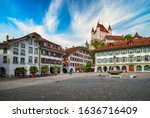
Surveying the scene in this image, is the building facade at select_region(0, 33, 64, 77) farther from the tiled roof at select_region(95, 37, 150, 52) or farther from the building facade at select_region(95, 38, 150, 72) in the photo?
the tiled roof at select_region(95, 37, 150, 52)

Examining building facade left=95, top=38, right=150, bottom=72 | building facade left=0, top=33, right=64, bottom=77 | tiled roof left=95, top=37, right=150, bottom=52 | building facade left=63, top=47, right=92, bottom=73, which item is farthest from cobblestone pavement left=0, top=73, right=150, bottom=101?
building facade left=63, top=47, right=92, bottom=73

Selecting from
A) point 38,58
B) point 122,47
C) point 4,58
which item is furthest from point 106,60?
point 4,58

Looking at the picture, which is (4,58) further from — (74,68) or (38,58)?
(74,68)

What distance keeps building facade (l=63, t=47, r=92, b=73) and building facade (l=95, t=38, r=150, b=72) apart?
32.6ft

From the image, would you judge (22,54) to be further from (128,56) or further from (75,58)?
(128,56)

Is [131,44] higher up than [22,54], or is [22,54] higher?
[131,44]

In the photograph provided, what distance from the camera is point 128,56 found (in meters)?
46.9

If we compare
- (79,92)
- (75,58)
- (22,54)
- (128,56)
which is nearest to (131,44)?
(128,56)

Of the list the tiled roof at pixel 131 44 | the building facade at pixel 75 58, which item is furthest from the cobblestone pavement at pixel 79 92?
the building facade at pixel 75 58

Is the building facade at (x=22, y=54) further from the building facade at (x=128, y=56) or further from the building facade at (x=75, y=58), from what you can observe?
the building facade at (x=128, y=56)

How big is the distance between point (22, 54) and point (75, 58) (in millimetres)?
27502

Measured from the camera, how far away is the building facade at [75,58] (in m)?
56.5

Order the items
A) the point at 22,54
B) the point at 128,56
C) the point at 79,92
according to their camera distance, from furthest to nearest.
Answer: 1. the point at 128,56
2. the point at 22,54
3. the point at 79,92

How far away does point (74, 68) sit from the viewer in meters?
59.8
